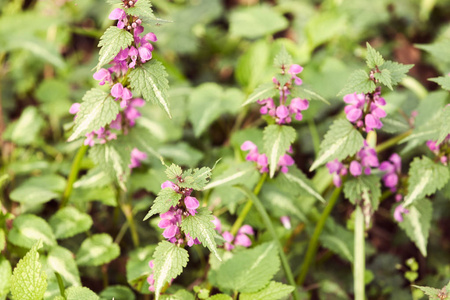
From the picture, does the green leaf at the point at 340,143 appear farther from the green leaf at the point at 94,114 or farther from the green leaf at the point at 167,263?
the green leaf at the point at 94,114

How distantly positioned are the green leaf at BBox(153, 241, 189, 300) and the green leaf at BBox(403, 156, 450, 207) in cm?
108

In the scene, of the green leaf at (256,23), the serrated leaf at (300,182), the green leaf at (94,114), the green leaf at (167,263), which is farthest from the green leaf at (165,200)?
the green leaf at (256,23)

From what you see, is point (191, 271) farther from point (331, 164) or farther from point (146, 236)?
point (331, 164)

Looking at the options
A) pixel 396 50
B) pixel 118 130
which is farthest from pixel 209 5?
pixel 118 130

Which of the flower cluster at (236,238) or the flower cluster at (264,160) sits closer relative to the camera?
the flower cluster at (264,160)

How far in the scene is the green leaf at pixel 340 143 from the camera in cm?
181

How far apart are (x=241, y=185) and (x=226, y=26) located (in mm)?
2732

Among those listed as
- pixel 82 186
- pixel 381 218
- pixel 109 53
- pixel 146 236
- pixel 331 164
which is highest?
pixel 109 53

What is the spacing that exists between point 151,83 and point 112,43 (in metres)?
0.21

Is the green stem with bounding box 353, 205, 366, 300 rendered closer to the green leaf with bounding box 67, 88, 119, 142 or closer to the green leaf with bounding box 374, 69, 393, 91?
the green leaf with bounding box 374, 69, 393, 91

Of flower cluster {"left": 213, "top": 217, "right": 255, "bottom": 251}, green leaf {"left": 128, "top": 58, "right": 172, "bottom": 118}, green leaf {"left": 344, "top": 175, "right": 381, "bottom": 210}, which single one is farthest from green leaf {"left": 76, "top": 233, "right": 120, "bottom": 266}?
green leaf {"left": 344, "top": 175, "right": 381, "bottom": 210}

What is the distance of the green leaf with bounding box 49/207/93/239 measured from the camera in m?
2.23

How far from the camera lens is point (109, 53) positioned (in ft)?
5.23

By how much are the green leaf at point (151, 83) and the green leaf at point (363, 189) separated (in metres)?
0.95
